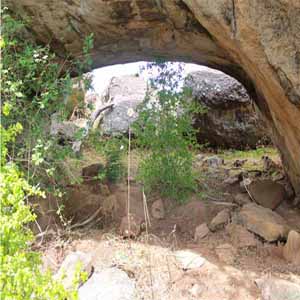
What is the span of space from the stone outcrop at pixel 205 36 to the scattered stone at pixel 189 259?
136cm

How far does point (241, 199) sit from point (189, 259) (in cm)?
132

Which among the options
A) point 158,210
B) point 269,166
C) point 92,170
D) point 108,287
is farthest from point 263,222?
point 269,166

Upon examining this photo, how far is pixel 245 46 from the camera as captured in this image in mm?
3195

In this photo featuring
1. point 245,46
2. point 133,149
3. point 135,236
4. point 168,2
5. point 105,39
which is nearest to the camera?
point 245,46

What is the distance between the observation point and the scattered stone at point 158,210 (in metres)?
4.18

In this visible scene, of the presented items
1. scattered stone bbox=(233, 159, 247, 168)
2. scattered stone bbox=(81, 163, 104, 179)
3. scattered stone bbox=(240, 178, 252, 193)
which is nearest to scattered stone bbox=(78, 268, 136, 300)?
scattered stone bbox=(81, 163, 104, 179)

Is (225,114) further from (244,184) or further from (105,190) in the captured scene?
(105,190)

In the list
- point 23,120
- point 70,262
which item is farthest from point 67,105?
point 70,262

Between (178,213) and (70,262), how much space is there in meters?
1.37

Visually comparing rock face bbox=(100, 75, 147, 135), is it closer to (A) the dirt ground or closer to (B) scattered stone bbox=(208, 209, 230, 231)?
(A) the dirt ground

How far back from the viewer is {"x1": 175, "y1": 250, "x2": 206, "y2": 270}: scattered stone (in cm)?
329

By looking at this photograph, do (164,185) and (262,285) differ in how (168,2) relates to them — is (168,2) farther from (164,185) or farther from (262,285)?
(262,285)

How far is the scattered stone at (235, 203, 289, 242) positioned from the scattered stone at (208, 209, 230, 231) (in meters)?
0.10

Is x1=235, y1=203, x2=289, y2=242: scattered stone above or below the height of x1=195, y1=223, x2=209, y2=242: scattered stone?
above
